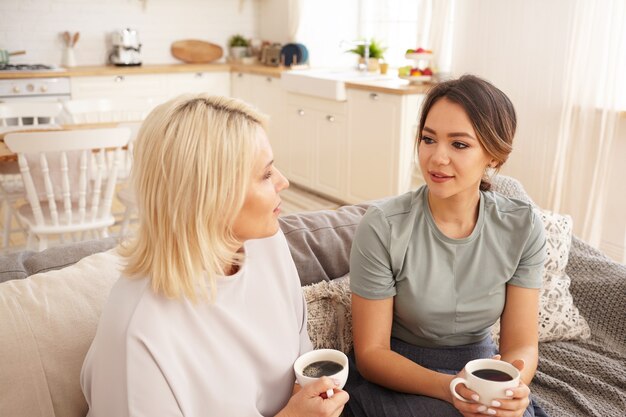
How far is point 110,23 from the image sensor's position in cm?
624

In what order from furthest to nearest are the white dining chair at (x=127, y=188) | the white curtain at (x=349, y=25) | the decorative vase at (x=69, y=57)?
the decorative vase at (x=69, y=57)
the white curtain at (x=349, y=25)
the white dining chair at (x=127, y=188)

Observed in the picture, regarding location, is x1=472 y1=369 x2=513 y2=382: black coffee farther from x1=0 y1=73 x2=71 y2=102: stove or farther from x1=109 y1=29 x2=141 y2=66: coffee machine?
x1=109 y1=29 x2=141 y2=66: coffee machine

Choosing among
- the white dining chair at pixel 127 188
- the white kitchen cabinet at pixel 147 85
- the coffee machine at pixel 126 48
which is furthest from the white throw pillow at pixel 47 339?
the coffee machine at pixel 126 48

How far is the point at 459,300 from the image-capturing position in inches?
63.3

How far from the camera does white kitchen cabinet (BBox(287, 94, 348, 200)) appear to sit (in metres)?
5.11

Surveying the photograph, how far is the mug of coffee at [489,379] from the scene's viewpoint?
1.19 meters

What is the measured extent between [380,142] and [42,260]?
332 centimetres

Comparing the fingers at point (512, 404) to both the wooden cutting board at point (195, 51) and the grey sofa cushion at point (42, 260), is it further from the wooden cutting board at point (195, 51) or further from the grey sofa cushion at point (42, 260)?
the wooden cutting board at point (195, 51)

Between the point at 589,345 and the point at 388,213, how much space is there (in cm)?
89

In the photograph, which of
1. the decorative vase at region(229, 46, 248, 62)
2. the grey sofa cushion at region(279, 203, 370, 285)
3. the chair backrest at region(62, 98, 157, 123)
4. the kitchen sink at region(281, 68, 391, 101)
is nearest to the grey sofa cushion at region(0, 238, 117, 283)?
the grey sofa cushion at region(279, 203, 370, 285)

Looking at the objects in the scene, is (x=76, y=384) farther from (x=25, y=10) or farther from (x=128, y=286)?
(x=25, y=10)

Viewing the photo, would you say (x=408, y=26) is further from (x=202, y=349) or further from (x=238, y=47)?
(x=202, y=349)

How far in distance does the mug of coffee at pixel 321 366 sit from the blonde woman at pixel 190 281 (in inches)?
0.8

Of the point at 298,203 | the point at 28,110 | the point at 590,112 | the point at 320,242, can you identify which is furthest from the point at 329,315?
the point at 298,203
